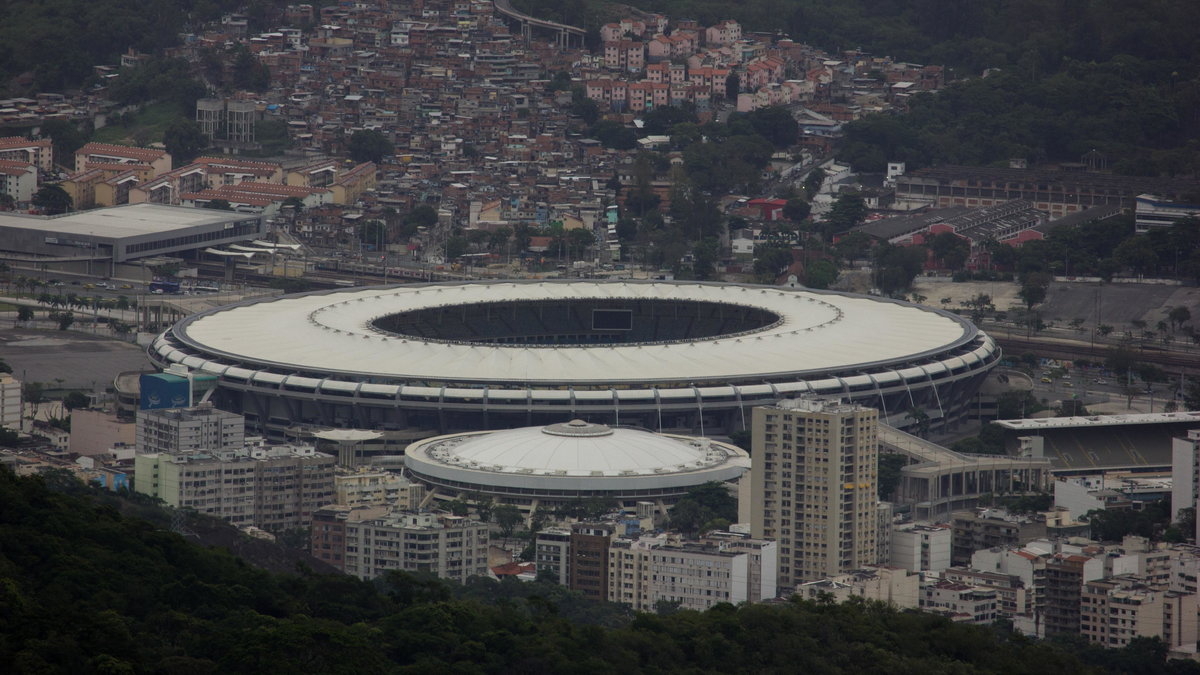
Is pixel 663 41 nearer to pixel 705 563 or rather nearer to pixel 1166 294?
pixel 1166 294

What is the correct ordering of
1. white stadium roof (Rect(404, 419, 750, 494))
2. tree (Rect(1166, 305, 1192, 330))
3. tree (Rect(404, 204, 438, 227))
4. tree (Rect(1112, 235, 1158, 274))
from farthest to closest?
1. tree (Rect(404, 204, 438, 227))
2. tree (Rect(1112, 235, 1158, 274))
3. tree (Rect(1166, 305, 1192, 330))
4. white stadium roof (Rect(404, 419, 750, 494))

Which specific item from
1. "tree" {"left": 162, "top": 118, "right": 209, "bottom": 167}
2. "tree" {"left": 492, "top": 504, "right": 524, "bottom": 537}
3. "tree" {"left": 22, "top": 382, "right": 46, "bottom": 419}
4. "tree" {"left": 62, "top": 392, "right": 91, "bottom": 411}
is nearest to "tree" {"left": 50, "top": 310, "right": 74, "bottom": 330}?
"tree" {"left": 22, "top": 382, "right": 46, "bottom": 419}

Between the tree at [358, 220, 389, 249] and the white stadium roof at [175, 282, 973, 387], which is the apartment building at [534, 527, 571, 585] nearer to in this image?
the white stadium roof at [175, 282, 973, 387]

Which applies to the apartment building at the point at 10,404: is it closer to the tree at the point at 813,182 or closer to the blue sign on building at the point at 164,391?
the blue sign on building at the point at 164,391

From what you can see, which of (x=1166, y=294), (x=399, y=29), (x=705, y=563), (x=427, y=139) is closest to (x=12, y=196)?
(x=427, y=139)

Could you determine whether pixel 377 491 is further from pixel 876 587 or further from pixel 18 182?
pixel 18 182

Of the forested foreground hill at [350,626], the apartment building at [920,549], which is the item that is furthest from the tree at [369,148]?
the forested foreground hill at [350,626]

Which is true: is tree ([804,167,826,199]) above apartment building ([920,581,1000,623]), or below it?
above
